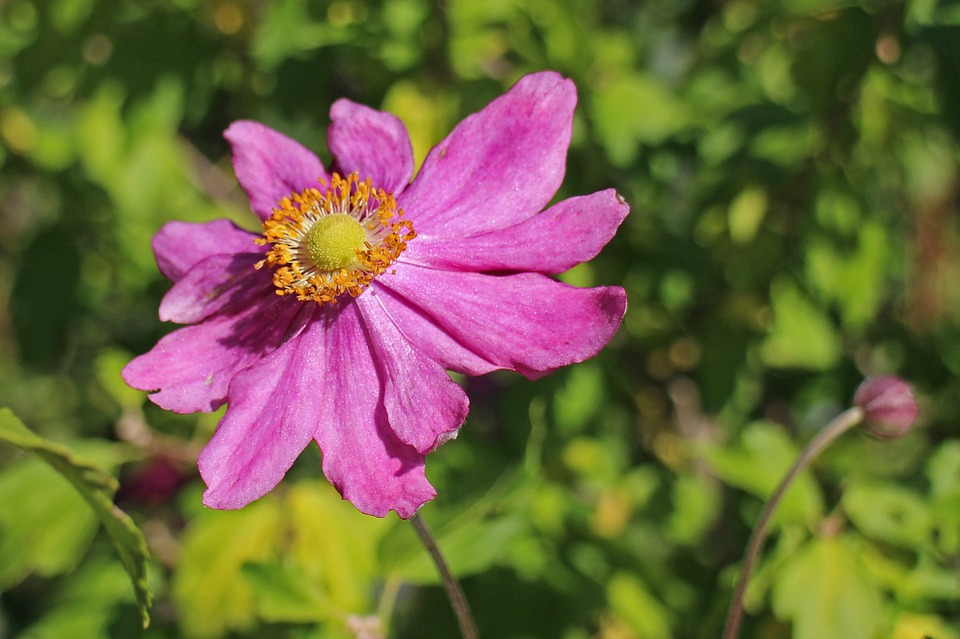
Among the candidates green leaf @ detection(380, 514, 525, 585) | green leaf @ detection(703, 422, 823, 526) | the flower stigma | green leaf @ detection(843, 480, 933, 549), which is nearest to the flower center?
the flower stigma

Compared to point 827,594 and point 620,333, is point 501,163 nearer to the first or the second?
point 827,594

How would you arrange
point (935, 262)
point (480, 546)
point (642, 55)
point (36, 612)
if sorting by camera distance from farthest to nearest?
point (935, 262)
point (36, 612)
point (642, 55)
point (480, 546)

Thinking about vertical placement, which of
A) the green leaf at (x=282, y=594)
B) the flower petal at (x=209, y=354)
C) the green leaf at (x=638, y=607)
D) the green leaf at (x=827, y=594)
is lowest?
the green leaf at (x=638, y=607)

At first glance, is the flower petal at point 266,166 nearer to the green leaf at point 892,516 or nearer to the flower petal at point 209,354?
the flower petal at point 209,354

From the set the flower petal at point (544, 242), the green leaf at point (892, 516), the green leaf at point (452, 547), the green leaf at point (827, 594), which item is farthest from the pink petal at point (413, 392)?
the green leaf at point (892, 516)

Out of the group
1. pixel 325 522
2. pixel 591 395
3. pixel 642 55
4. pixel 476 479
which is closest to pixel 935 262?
pixel 642 55

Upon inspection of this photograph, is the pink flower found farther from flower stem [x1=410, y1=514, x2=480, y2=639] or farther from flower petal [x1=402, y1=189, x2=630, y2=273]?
flower stem [x1=410, y1=514, x2=480, y2=639]

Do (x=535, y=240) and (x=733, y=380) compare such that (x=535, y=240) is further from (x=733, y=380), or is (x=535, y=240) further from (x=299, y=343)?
(x=733, y=380)

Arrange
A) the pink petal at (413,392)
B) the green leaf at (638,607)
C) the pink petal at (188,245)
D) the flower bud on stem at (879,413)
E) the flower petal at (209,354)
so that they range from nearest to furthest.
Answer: the pink petal at (413,392)
the flower petal at (209,354)
the pink petal at (188,245)
the flower bud on stem at (879,413)
the green leaf at (638,607)
